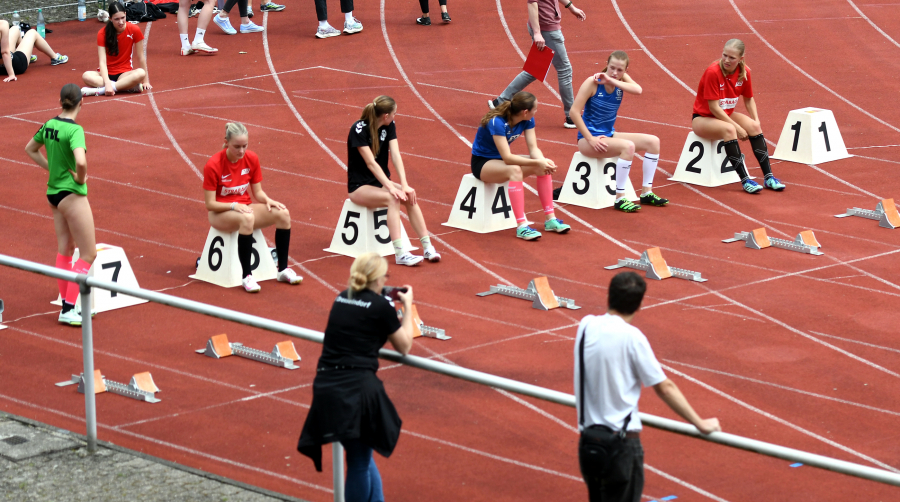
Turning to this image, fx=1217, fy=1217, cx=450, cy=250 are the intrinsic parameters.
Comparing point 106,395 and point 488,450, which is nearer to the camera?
point 488,450

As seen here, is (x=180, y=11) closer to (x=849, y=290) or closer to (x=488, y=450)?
(x=849, y=290)

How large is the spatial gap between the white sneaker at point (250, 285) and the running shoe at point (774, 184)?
5876mm

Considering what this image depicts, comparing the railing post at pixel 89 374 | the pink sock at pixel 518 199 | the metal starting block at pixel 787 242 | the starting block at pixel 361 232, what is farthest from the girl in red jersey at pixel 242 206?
the metal starting block at pixel 787 242

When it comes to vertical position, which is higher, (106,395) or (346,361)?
(346,361)

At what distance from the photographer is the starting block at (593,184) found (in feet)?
40.3

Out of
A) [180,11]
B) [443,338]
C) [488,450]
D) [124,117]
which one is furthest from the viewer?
[180,11]

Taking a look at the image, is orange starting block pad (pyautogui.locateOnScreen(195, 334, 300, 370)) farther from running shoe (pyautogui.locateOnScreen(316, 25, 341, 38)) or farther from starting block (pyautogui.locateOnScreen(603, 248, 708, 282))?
running shoe (pyautogui.locateOnScreen(316, 25, 341, 38))

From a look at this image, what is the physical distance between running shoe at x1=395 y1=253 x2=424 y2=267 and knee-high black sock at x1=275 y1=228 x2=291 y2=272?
3.38 ft

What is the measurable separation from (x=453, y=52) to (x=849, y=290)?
10475 mm

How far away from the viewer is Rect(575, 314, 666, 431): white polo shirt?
4.78 m

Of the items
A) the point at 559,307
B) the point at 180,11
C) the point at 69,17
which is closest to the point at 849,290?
the point at 559,307

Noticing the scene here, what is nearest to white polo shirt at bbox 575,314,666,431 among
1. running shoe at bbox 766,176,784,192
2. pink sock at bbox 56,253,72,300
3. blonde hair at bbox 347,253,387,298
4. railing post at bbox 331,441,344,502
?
blonde hair at bbox 347,253,387,298

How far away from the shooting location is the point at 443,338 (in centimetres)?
877

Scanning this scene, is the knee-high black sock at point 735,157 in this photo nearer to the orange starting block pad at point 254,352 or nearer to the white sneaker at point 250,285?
the white sneaker at point 250,285
